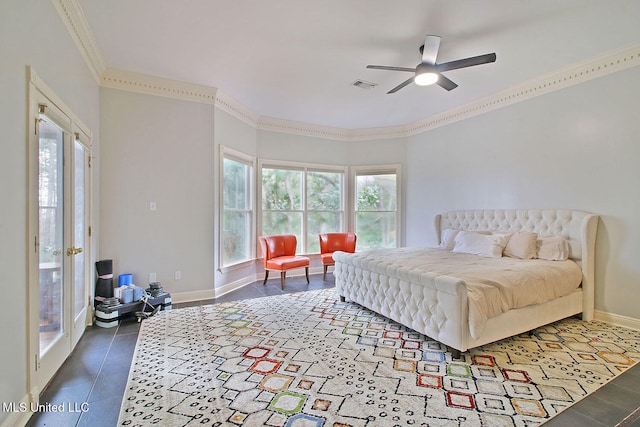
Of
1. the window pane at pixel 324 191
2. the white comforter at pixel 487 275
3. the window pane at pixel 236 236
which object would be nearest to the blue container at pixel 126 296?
the window pane at pixel 236 236

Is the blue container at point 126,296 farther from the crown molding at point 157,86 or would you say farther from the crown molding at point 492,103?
the crown molding at point 492,103

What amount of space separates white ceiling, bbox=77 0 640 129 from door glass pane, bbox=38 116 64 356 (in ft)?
4.13

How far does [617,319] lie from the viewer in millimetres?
3395

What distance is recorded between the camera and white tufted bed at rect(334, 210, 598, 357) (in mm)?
2572

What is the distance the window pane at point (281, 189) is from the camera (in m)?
5.76

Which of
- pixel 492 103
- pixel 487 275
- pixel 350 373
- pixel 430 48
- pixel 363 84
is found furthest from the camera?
pixel 492 103

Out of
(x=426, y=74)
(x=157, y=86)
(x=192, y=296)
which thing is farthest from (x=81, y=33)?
(x=426, y=74)

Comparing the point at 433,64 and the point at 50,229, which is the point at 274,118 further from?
the point at 50,229

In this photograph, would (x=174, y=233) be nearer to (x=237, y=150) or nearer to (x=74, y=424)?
Answer: (x=237, y=150)

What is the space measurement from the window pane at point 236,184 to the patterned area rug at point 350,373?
202 centimetres

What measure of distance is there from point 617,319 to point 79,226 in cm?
590

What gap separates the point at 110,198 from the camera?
3826 mm

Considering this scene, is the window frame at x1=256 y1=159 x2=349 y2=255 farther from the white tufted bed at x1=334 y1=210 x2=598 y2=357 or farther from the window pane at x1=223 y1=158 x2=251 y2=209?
the white tufted bed at x1=334 y1=210 x2=598 y2=357

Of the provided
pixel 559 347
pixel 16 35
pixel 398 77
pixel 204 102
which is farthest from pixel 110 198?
pixel 559 347
